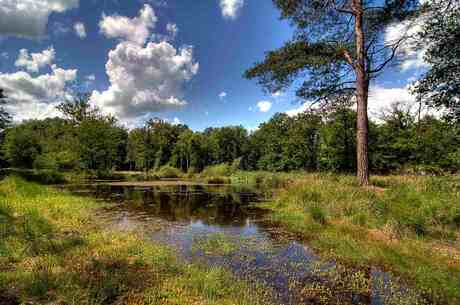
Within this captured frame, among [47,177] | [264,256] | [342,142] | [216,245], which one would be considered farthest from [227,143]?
[264,256]

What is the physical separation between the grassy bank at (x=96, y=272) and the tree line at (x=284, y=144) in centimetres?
917

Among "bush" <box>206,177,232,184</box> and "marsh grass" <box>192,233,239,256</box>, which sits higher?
"marsh grass" <box>192,233,239,256</box>

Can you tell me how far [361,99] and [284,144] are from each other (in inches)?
1537

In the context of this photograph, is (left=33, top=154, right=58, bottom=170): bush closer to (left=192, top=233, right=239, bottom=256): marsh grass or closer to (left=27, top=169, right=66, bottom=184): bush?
(left=27, top=169, right=66, bottom=184): bush

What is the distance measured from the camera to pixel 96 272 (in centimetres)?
395

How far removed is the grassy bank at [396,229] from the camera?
4.33 meters

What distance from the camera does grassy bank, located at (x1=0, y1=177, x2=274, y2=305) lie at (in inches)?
128

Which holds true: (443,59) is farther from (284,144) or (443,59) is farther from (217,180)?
(284,144)

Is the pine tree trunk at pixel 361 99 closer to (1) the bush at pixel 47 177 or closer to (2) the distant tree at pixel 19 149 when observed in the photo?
(1) the bush at pixel 47 177

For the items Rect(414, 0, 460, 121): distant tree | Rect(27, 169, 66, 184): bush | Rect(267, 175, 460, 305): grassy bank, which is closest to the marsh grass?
Rect(267, 175, 460, 305): grassy bank

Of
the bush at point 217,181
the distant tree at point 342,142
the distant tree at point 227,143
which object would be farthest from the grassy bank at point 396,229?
the distant tree at point 227,143

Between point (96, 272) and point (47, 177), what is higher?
point (47, 177)

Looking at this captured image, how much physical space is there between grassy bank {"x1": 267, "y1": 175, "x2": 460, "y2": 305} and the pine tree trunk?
1084 millimetres

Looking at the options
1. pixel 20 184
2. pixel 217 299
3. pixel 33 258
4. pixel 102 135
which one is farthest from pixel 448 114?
pixel 102 135
